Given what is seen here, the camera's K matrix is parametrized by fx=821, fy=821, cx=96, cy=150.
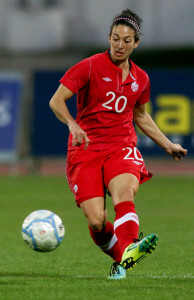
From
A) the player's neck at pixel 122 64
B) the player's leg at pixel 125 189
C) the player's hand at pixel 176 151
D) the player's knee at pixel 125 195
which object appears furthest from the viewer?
the player's hand at pixel 176 151

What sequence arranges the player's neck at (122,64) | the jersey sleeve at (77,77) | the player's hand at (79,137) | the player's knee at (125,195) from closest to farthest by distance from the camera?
the player's hand at (79,137) < the player's knee at (125,195) < the jersey sleeve at (77,77) < the player's neck at (122,64)

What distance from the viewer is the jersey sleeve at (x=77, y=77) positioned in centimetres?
670

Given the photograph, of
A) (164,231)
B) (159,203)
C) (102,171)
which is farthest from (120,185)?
(159,203)

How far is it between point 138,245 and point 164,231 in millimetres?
4521

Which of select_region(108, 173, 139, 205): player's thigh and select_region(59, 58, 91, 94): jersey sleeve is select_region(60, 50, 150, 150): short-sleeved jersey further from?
select_region(108, 173, 139, 205): player's thigh

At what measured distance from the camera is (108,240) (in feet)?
23.3

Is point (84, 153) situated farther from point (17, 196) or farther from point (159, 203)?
point (17, 196)

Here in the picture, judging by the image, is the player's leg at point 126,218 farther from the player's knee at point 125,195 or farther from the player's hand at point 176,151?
the player's hand at point 176,151

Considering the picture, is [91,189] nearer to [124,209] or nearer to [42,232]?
A: [124,209]

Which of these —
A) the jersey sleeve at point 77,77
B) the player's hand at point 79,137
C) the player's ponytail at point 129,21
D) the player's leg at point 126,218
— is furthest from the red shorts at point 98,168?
the player's ponytail at point 129,21

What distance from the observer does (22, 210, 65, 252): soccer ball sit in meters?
7.18

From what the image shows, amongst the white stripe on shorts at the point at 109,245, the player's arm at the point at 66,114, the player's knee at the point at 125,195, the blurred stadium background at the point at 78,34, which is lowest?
→ the blurred stadium background at the point at 78,34

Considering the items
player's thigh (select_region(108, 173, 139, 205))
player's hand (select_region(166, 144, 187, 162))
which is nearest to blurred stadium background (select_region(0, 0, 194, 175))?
player's hand (select_region(166, 144, 187, 162))

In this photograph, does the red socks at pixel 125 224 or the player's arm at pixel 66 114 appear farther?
the red socks at pixel 125 224
